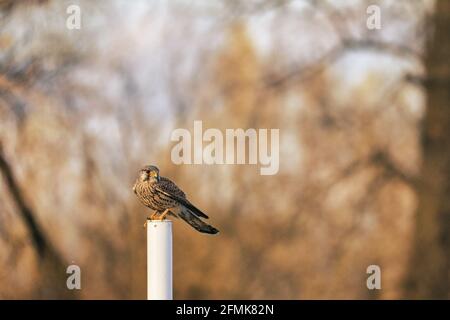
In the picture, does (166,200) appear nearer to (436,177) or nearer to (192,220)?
(192,220)

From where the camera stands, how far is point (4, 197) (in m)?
14.4

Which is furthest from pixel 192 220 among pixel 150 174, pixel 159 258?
pixel 159 258

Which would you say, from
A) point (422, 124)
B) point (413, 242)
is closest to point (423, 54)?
point (422, 124)

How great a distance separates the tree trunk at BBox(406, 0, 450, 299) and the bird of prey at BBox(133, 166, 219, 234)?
6.38 m

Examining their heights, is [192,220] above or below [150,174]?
below

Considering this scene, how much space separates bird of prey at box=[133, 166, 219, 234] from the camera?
896cm

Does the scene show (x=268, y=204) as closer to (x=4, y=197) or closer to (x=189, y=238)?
(x=189, y=238)

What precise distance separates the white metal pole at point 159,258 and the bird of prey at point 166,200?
3.47 ft

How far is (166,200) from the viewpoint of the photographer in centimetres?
896

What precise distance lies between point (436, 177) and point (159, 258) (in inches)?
304

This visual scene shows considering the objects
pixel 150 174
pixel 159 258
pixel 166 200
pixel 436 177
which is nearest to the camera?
pixel 159 258

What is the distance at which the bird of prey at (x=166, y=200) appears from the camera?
896 centimetres

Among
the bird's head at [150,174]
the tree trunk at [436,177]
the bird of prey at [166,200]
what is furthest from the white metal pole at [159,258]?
the tree trunk at [436,177]

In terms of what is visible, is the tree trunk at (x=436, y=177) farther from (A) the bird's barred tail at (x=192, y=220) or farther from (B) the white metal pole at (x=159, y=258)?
(B) the white metal pole at (x=159, y=258)
